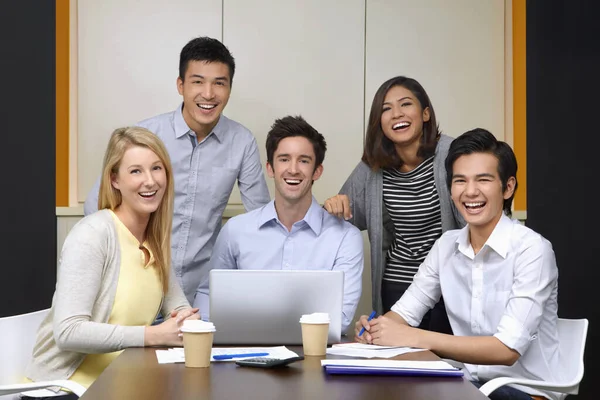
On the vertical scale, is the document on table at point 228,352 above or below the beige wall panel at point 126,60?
below

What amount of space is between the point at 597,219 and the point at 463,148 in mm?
1490

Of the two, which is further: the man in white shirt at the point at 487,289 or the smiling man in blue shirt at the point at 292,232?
the smiling man in blue shirt at the point at 292,232

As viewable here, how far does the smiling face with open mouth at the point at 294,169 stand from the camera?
2668mm

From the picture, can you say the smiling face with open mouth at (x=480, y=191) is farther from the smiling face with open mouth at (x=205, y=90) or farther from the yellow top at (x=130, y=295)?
the smiling face with open mouth at (x=205, y=90)

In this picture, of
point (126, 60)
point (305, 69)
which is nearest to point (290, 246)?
point (305, 69)

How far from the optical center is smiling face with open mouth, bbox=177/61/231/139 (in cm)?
316

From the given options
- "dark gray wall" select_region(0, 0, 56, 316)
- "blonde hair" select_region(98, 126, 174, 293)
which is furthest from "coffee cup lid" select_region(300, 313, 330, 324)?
"dark gray wall" select_region(0, 0, 56, 316)

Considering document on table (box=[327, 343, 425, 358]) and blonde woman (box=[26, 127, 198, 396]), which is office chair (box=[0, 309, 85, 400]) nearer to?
blonde woman (box=[26, 127, 198, 396])

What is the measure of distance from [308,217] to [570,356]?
0.98 m

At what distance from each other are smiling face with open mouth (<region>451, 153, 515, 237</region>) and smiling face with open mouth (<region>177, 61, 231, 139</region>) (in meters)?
1.19

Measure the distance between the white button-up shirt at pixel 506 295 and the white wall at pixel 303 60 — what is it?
158 cm

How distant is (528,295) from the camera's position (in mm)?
2188

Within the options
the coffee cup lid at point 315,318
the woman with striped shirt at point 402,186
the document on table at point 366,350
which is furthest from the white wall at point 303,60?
the coffee cup lid at point 315,318

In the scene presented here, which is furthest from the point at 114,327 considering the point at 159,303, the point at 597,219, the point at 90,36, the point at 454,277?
the point at 597,219
